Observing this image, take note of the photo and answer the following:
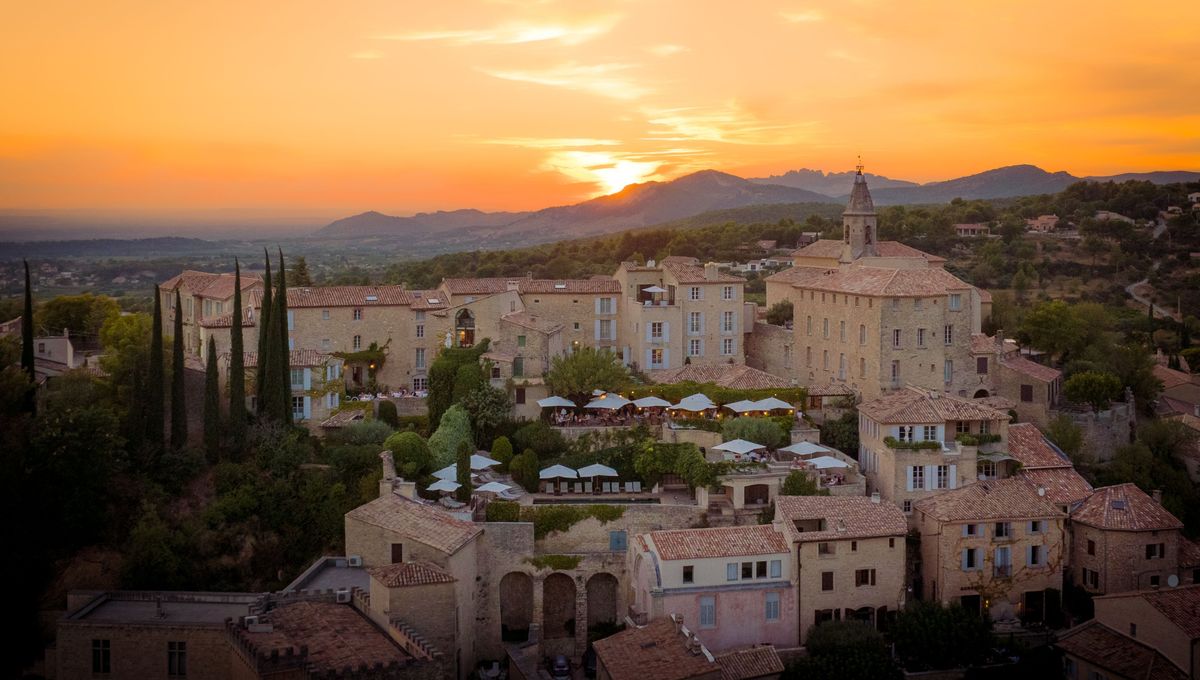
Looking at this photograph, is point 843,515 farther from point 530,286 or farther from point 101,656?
point 101,656

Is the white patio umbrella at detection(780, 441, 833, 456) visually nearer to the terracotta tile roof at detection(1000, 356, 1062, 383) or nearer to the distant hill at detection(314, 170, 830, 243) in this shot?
the terracotta tile roof at detection(1000, 356, 1062, 383)

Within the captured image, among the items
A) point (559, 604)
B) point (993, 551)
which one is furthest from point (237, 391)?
point (993, 551)

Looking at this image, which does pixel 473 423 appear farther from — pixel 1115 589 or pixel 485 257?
pixel 485 257

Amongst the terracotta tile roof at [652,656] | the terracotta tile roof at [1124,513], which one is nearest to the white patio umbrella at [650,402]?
the terracotta tile roof at [652,656]

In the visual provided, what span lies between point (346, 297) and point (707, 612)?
75.2 feet

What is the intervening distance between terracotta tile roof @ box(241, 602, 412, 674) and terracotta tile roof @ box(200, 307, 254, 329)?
745 inches

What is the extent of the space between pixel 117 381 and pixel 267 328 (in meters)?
5.97

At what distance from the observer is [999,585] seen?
40.1 meters

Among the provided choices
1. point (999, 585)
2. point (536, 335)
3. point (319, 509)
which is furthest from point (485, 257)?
point (999, 585)

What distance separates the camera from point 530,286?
182 ft

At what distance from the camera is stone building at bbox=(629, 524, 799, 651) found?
37.2 m

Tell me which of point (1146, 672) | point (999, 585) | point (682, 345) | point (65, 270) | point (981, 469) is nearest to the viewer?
point (1146, 672)

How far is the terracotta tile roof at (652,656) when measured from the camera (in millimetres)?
33094

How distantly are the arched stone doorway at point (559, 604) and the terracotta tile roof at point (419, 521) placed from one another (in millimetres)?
4367
